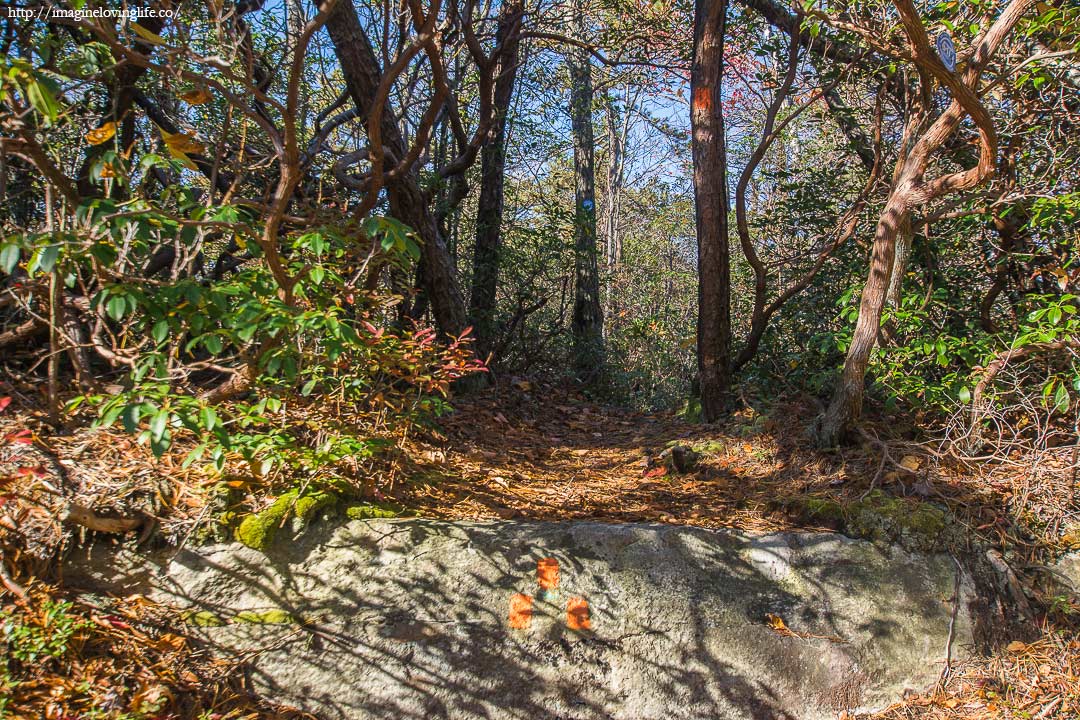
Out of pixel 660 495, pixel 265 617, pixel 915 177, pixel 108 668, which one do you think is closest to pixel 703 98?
pixel 915 177

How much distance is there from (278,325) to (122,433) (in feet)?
5.35

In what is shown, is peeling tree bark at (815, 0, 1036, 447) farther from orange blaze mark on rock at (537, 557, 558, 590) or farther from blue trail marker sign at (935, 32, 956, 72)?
orange blaze mark on rock at (537, 557, 558, 590)

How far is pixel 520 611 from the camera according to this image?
330 cm

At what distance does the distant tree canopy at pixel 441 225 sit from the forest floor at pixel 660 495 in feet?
1.00

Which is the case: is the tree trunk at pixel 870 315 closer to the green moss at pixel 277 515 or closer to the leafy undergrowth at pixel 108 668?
the green moss at pixel 277 515

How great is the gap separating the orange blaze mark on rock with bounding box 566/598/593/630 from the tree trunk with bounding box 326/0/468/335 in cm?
261

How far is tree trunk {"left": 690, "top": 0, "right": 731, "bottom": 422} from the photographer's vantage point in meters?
5.40

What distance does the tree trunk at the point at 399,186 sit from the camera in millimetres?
5156

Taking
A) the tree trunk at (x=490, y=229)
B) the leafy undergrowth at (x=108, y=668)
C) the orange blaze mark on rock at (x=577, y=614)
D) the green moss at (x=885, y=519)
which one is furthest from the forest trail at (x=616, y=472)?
the tree trunk at (x=490, y=229)

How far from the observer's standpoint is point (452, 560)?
3.38 metres

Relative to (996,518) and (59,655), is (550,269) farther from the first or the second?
(59,655)

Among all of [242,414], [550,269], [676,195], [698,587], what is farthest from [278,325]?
[676,195]

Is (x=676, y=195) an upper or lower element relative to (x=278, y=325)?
upper

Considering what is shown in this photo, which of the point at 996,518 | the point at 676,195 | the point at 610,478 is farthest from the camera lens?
the point at 676,195
